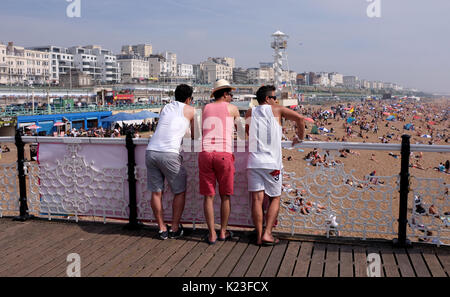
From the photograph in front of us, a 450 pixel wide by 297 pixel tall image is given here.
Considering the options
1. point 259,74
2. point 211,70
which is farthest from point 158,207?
point 259,74

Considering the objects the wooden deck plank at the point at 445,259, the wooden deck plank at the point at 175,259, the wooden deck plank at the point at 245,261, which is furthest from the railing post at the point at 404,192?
the wooden deck plank at the point at 175,259

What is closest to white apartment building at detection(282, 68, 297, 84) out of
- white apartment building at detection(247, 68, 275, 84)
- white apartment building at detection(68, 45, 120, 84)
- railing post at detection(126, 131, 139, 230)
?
white apartment building at detection(247, 68, 275, 84)

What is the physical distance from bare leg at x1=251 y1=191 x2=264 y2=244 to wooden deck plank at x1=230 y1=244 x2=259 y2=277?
0.12m

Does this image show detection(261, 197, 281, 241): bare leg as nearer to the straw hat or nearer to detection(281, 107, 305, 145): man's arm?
detection(281, 107, 305, 145): man's arm

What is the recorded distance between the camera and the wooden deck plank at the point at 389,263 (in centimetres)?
274

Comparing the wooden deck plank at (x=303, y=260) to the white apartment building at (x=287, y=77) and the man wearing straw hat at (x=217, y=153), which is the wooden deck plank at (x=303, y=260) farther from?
the white apartment building at (x=287, y=77)

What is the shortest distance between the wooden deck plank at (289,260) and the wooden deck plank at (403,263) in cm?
78

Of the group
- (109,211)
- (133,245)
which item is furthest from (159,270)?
(109,211)

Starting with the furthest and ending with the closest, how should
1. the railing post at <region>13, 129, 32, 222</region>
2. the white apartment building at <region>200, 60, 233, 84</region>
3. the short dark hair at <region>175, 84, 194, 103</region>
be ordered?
the white apartment building at <region>200, 60, 233, 84</region>, the railing post at <region>13, 129, 32, 222</region>, the short dark hair at <region>175, 84, 194, 103</region>

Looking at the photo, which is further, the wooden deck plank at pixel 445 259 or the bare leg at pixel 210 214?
the bare leg at pixel 210 214

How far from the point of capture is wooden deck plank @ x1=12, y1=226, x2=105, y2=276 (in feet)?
9.62

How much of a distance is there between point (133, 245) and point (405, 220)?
2.41 m
